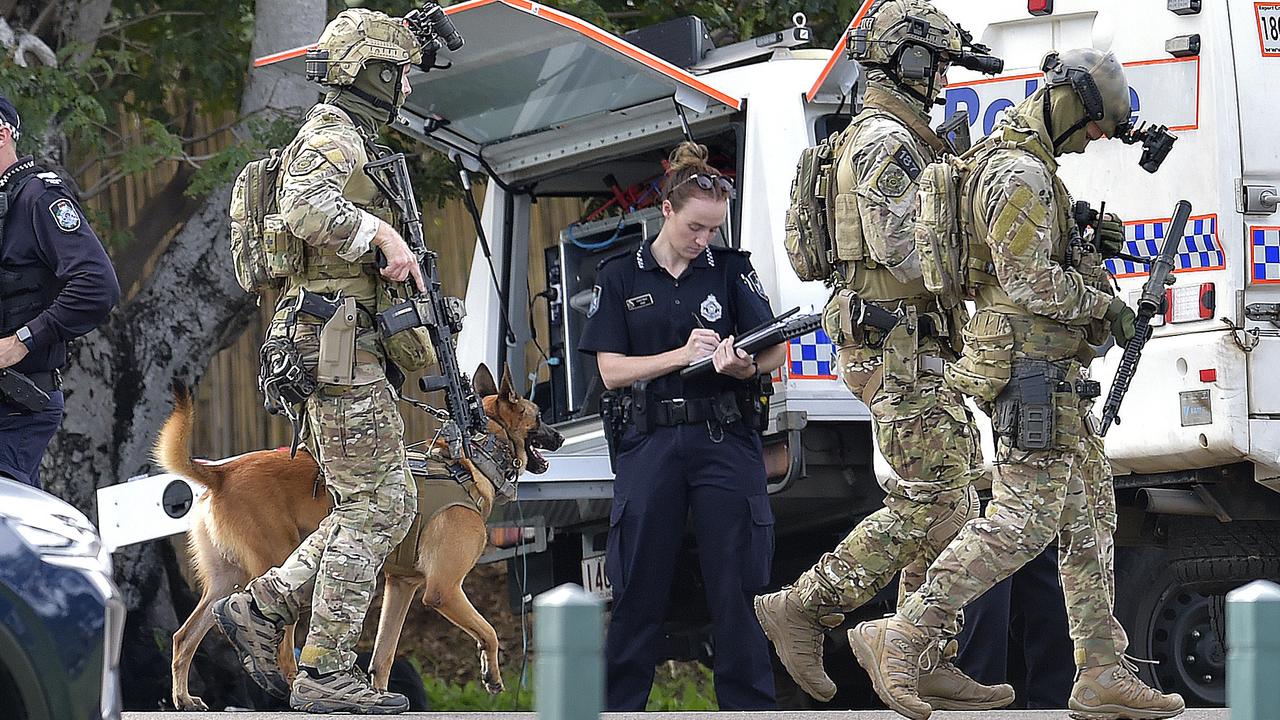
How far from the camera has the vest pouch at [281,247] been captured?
5.90m

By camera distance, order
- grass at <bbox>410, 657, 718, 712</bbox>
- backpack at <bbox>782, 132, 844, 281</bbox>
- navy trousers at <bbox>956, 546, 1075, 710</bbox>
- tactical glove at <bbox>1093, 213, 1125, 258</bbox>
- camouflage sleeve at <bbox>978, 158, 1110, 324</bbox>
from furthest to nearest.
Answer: grass at <bbox>410, 657, 718, 712</bbox>, navy trousers at <bbox>956, 546, 1075, 710</bbox>, backpack at <bbox>782, 132, 844, 281</bbox>, tactical glove at <bbox>1093, 213, 1125, 258</bbox>, camouflage sleeve at <bbox>978, 158, 1110, 324</bbox>

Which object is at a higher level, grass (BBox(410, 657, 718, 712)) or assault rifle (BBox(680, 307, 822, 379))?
assault rifle (BBox(680, 307, 822, 379))

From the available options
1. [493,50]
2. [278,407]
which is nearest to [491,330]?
[493,50]

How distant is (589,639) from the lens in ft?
10.9

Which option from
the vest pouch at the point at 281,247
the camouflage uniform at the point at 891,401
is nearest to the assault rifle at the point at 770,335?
the camouflage uniform at the point at 891,401

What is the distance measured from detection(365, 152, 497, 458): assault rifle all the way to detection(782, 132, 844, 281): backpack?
3.56ft

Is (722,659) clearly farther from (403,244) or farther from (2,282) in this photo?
(2,282)

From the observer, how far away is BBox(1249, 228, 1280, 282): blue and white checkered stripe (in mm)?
6223

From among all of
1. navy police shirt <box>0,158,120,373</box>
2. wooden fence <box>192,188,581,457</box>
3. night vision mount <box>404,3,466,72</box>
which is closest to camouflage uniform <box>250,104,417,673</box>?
night vision mount <box>404,3,466,72</box>

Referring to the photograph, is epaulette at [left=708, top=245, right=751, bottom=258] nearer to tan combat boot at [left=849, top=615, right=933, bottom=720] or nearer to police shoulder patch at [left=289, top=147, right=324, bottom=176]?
police shoulder patch at [left=289, top=147, right=324, bottom=176]

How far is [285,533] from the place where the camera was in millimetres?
7168

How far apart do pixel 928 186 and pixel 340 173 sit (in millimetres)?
1714

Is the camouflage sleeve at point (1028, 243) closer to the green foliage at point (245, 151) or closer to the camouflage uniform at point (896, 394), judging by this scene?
the camouflage uniform at point (896, 394)

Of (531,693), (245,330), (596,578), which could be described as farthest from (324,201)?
(531,693)
